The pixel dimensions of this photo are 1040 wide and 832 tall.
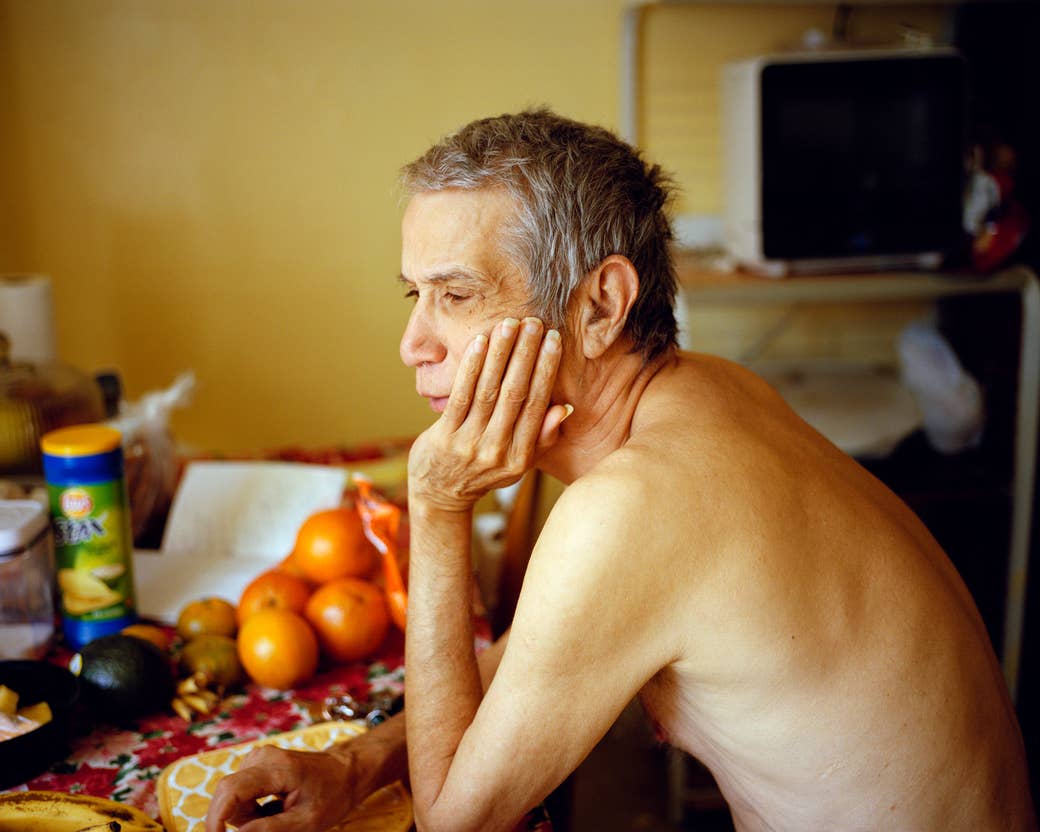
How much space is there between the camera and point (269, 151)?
2350 millimetres

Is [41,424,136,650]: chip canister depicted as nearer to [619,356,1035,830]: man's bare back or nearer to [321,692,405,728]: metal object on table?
[321,692,405,728]: metal object on table

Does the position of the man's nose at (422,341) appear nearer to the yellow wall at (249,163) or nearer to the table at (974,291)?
the table at (974,291)

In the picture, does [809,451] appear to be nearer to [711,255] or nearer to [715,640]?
[715,640]

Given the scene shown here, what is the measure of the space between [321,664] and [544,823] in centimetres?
43

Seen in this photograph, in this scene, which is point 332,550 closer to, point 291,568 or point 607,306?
point 291,568

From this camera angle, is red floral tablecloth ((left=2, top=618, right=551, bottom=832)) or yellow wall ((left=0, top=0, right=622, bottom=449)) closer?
red floral tablecloth ((left=2, top=618, right=551, bottom=832))

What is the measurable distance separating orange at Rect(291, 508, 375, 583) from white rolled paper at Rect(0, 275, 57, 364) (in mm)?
772

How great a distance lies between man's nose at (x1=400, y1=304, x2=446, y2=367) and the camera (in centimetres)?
109

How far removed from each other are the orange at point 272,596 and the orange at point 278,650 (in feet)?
0.15

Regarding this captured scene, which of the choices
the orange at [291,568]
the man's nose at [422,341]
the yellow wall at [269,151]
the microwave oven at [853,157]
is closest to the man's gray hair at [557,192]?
the man's nose at [422,341]

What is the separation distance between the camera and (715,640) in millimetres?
942

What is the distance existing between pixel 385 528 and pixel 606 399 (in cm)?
44

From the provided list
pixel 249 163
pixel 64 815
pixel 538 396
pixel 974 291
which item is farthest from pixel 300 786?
pixel 974 291

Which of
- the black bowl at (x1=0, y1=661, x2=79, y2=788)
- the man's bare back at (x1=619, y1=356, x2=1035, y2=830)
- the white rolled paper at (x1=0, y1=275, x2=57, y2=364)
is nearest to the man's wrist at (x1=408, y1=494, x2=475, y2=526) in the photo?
the man's bare back at (x1=619, y1=356, x2=1035, y2=830)
